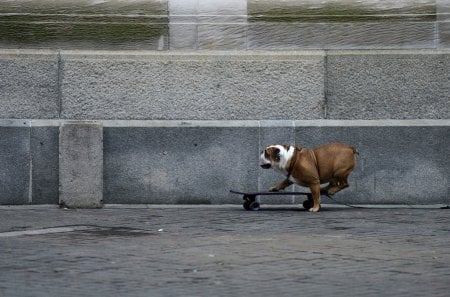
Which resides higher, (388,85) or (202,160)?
(388,85)

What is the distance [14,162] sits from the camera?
12.7 meters

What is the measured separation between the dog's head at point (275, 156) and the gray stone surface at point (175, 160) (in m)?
0.80

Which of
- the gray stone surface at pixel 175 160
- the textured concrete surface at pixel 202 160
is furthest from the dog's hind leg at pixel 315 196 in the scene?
Answer: the gray stone surface at pixel 175 160

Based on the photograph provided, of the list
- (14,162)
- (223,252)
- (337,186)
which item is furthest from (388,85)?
(223,252)

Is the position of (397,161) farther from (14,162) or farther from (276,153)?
(14,162)

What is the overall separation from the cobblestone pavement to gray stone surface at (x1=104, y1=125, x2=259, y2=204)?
0.31 metres

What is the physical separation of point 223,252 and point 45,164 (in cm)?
406

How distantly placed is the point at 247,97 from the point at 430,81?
2124mm

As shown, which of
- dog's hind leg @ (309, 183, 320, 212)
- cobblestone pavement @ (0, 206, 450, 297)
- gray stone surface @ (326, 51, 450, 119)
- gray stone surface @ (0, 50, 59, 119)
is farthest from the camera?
gray stone surface @ (326, 51, 450, 119)

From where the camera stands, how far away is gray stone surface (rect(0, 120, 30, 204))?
12672mm

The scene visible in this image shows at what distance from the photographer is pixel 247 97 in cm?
1295

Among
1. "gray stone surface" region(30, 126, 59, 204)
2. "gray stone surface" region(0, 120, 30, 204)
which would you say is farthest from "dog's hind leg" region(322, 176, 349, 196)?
"gray stone surface" region(0, 120, 30, 204)

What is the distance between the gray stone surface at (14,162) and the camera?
41.6ft

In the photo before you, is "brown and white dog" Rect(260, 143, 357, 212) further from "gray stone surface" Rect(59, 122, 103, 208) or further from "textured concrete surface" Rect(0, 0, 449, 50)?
"gray stone surface" Rect(59, 122, 103, 208)
